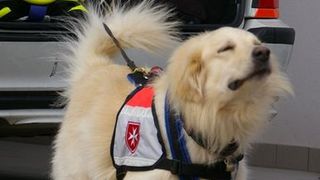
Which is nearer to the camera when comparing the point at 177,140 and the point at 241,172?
the point at 177,140

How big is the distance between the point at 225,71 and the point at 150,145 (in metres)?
0.55

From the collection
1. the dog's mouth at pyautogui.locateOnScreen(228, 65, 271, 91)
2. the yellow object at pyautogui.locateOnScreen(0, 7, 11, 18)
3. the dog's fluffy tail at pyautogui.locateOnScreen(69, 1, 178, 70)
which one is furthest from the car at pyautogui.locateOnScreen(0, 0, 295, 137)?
the dog's mouth at pyautogui.locateOnScreen(228, 65, 271, 91)

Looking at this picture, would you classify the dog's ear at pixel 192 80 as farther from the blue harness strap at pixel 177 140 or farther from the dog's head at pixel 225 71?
the blue harness strap at pixel 177 140

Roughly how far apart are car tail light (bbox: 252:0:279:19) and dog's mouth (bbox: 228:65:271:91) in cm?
221

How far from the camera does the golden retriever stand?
3.02m

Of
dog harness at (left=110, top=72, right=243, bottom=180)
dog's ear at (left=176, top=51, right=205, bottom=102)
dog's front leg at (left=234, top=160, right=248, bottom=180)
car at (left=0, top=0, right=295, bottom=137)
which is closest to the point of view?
dog's ear at (left=176, top=51, right=205, bottom=102)

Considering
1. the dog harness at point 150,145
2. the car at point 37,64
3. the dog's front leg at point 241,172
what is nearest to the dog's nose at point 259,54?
the dog harness at point 150,145

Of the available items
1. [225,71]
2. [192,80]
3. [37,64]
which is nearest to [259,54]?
[225,71]

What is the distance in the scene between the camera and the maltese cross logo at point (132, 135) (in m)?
3.40

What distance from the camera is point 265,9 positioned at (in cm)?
520

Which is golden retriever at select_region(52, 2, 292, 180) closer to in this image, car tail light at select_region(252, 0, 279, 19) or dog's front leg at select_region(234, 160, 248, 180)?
dog's front leg at select_region(234, 160, 248, 180)

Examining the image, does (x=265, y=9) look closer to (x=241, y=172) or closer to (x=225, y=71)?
(x=241, y=172)

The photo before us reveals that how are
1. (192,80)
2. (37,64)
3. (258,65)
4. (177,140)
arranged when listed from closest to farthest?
(258,65) < (192,80) < (177,140) < (37,64)

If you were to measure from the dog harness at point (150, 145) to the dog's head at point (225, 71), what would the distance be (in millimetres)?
191
